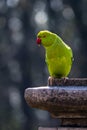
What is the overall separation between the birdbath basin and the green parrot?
58cm

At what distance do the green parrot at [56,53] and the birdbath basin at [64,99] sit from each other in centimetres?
58

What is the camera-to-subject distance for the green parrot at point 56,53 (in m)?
5.53

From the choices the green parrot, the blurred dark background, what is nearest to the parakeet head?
the green parrot

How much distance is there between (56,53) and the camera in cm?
554

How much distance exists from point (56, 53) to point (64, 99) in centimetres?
88

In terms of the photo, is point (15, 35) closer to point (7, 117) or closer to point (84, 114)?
point (7, 117)

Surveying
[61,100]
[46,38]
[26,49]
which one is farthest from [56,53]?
[26,49]

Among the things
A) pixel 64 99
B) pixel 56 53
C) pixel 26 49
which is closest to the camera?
pixel 64 99

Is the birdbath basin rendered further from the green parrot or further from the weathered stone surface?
the green parrot

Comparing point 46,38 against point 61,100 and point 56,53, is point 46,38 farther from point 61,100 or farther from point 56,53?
point 61,100

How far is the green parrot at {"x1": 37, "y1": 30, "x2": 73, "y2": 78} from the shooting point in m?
5.53

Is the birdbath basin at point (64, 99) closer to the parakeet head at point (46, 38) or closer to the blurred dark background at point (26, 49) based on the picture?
the parakeet head at point (46, 38)

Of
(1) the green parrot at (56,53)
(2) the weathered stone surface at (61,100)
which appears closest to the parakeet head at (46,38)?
(1) the green parrot at (56,53)

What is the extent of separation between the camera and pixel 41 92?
479 cm
